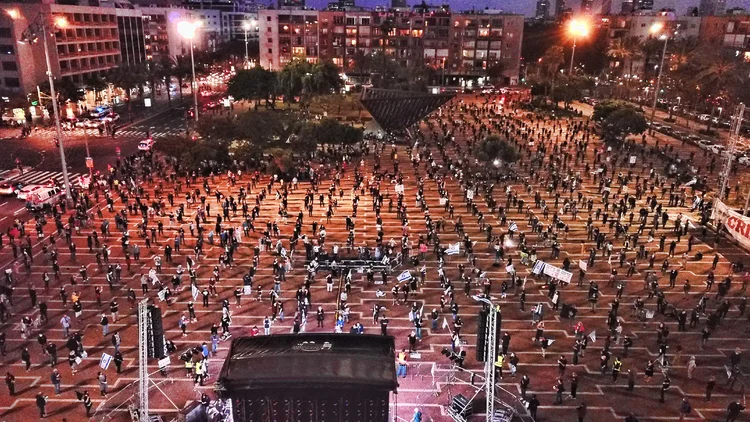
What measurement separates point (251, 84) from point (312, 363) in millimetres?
69003

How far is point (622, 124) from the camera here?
57438mm

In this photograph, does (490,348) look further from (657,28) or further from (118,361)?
(657,28)

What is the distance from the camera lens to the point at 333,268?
28375 mm

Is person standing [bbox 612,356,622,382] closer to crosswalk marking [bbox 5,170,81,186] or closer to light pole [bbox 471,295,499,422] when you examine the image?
light pole [bbox 471,295,499,422]

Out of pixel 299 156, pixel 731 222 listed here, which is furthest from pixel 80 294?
pixel 731 222

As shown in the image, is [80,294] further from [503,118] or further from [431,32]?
[431,32]

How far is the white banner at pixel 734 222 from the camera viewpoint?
3325cm

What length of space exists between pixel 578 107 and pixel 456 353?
80.5m

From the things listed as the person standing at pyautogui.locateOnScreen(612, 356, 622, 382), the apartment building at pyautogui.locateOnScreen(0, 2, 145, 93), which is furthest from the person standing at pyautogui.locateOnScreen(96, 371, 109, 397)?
the apartment building at pyautogui.locateOnScreen(0, 2, 145, 93)

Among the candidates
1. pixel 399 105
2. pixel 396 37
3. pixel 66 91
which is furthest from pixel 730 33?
pixel 66 91

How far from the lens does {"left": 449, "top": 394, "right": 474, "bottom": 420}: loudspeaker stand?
58.4 feet

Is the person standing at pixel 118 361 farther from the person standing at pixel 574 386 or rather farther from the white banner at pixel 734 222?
the white banner at pixel 734 222

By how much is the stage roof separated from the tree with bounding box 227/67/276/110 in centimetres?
6731

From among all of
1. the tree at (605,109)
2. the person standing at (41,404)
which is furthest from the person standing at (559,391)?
the tree at (605,109)
